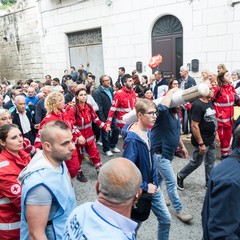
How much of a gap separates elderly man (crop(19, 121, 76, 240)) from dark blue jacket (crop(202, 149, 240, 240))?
0.99 meters

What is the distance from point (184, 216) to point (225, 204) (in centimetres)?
206

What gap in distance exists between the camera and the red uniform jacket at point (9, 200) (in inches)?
83.8

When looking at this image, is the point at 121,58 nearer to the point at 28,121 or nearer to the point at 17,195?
the point at 28,121

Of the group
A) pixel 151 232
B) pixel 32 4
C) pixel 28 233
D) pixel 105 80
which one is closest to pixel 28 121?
pixel 105 80

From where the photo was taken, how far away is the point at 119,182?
4.32 ft

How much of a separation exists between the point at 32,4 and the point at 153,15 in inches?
314

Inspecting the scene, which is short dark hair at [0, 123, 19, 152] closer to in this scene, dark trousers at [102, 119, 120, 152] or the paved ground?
the paved ground

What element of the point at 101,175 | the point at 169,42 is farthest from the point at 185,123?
the point at 101,175

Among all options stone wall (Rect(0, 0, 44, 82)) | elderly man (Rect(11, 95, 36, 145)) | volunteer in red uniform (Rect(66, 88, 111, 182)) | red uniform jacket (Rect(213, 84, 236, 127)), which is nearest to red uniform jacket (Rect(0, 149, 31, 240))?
volunteer in red uniform (Rect(66, 88, 111, 182))

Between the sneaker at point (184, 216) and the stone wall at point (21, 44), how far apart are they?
13.1 metres

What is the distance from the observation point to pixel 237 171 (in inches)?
68.6

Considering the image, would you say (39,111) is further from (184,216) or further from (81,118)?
(184,216)

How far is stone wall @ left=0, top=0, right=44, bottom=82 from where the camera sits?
15078 mm

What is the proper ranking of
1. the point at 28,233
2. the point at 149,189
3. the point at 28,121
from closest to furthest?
the point at 28,233 < the point at 149,189 < the point at 28,121
